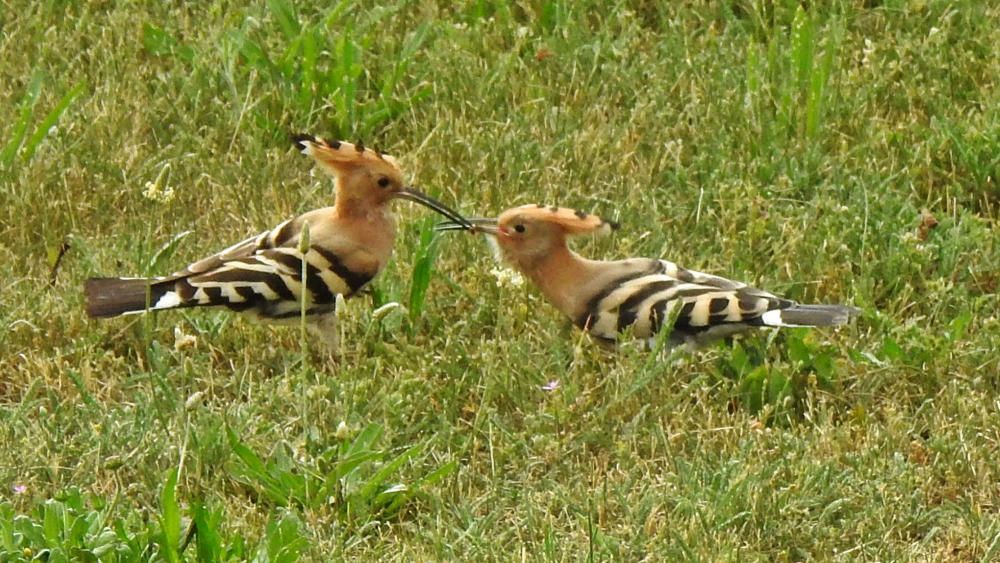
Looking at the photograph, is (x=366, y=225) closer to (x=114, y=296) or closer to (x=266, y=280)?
(x=266, y=280)

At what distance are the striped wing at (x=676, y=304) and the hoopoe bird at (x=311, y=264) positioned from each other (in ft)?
1.90

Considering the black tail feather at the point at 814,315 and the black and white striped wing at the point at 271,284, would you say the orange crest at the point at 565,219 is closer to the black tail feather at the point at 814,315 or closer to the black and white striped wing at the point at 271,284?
the black and white striped wing at the point at 271,284

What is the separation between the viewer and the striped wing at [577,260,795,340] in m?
5.38

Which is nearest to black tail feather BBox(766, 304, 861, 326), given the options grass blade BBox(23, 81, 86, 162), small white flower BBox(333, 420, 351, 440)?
small white flower BBox(333, 420, 351, 440)

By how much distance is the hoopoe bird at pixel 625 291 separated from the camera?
17.6 feet

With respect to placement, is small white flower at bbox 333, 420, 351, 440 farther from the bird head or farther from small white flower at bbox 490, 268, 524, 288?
the bird head

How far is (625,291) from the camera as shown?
5.59 m

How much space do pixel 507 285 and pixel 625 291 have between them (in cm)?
43

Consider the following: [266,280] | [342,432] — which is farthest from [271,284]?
[342,432]

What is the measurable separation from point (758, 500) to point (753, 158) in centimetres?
218

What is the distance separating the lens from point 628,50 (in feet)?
24.1

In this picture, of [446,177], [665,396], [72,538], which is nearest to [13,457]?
[72,538]

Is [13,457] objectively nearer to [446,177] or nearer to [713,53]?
[446,177]

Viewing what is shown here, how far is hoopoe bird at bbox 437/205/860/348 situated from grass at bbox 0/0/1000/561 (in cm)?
10
